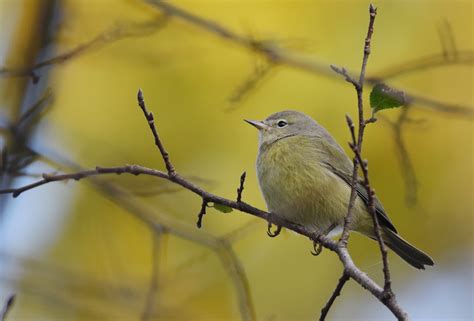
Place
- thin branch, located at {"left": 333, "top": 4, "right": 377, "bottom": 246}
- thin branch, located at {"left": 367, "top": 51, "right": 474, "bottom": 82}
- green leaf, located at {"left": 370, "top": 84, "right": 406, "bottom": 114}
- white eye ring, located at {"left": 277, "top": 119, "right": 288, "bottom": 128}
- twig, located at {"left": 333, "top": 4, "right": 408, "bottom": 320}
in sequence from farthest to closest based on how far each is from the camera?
1. white eye ring, located at {"left": 277, "top": 119, "right": 288, "bottom": 128}
2. thin branch, located at {"left": 367, "top": 51, "right": 474, "bottom": 82}
3. green leaf, located at {"left": 370, "top": 84, "right": 406, "bottom": 114}
4. thin branch, located at {"left": 333, "top": 4, "right": 377, "bottom": 246}
5. twig, located at {"left": 333, "top": 4, "right": 408, "bottom": 320}

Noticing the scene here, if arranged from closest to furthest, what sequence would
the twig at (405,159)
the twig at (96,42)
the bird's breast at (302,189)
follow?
the twig at (96,42) → the twig at (405,159) → the bird's breast at (302,189)

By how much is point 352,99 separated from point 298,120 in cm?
127

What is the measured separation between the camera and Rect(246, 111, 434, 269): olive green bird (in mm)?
4625

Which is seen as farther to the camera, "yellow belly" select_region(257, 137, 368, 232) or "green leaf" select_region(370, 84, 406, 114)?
"yellow belly" select_region(257, 137, 368, 232)

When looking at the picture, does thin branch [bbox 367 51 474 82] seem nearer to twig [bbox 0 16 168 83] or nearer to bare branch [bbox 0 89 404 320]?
bare branch [bbox 0 89 404 320]

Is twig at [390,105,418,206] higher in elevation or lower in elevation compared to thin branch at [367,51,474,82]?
lower

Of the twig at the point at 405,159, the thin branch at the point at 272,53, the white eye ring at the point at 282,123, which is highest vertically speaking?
the thin branch at the point at 272,53

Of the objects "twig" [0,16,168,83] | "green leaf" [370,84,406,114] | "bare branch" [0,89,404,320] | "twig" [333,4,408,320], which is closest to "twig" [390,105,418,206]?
"bare branch" [0,89,404,320]

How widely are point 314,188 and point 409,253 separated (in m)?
0.86

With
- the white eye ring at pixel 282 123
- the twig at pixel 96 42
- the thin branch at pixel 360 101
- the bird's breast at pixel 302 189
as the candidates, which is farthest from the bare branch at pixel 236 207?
the white eye ring at pixel 282 123

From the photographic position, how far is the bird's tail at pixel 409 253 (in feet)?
15.8

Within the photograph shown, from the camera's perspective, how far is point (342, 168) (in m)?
5.02

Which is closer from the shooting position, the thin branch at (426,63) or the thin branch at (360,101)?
the thin branch at (360,101)

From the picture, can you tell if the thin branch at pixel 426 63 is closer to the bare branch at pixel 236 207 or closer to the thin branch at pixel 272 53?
the thin branch at pixel 272 53
